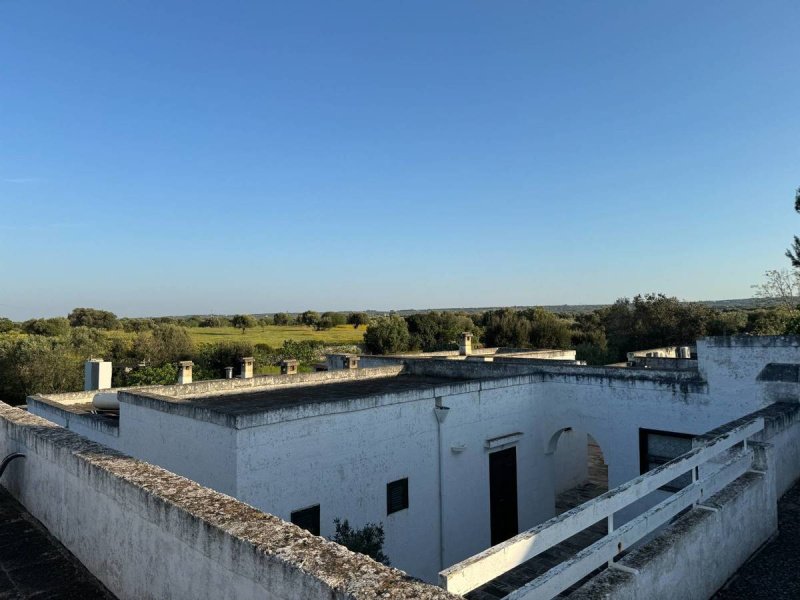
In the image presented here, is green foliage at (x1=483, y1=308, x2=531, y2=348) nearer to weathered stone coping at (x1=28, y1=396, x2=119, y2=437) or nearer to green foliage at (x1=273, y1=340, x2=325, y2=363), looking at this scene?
green foliage at (x1=273, y1=340, x2=325, y2=363)

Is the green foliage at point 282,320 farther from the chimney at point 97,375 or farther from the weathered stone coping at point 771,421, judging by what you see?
the weathered stone coping at point 771,421

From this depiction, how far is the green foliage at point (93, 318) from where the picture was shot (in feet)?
213

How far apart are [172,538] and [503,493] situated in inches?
407

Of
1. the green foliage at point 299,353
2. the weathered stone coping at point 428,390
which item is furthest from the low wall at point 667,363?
the green foliage at point 299,353

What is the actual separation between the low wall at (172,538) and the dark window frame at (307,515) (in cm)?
416

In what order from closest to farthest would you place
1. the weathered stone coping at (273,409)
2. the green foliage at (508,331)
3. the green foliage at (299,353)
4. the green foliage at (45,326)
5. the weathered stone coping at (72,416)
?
the weathered stone coping at (273,409), the weathered stone coping at (72,416), the green foliage at (299,353), the green foliage at (508,331), the green foliage at (45,326)

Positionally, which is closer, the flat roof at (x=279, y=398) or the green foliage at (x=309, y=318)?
the flat roof at (x=279, y=398)

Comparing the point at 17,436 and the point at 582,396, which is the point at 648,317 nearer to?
the point at 582,396

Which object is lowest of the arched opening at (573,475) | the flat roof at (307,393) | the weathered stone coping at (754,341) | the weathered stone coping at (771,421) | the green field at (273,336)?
the arched opening at (573,475)

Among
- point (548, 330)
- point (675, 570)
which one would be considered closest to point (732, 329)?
point (548, 330)

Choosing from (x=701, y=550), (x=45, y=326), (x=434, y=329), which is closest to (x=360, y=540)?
(x=701, y=550)

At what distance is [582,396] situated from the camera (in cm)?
1266

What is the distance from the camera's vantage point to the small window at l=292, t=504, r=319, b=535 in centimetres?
851

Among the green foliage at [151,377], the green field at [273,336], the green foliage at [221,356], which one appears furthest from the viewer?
the green field at [273,336]
